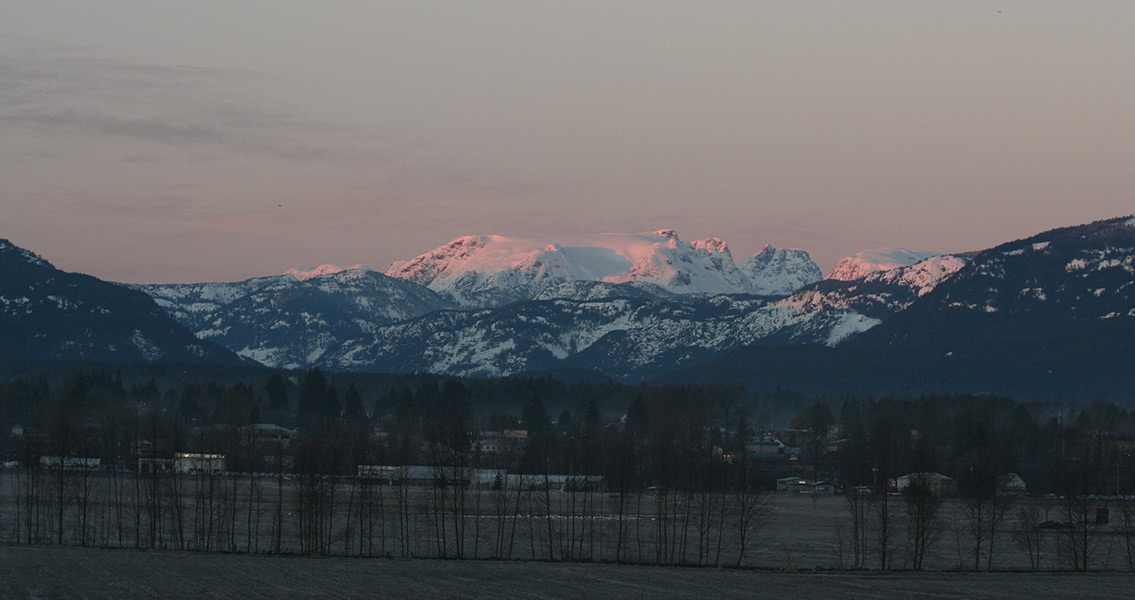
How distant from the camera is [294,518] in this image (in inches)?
4946

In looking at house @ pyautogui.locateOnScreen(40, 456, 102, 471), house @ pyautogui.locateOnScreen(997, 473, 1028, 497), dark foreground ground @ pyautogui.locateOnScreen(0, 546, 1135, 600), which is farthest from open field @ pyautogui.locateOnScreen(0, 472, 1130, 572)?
house @ pyautogui.locateOnScreen(997, 473, 1028, 497)

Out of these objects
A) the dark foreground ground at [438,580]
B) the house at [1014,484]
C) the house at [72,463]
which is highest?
the house at [72,463]

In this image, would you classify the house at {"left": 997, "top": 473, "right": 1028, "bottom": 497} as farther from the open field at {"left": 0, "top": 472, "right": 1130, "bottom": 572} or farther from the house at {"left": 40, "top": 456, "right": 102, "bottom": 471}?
the house at {"left": 40, "top": 456, "right": 102, "bottom": 471}

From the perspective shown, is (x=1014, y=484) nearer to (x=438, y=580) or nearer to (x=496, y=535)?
(x=496, y=535)

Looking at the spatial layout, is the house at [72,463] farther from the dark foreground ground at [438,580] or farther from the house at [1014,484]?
the house at [1014,484]

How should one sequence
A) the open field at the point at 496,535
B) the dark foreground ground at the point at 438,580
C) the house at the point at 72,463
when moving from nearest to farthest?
the dark foreground ground at the point at 438,580
the open field at the point at 496,535
the house at the point at 72,463

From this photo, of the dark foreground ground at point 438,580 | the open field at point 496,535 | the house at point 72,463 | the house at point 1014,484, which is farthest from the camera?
the house at point 1014,484

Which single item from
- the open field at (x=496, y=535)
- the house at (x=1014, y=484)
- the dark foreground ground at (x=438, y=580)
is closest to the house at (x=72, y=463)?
the open field at (x=496, y=535)

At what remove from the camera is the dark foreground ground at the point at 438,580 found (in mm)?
74250

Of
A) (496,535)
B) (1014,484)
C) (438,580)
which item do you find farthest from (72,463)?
(1014,484)

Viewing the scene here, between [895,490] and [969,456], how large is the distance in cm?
2451

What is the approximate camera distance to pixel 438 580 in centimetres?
8144

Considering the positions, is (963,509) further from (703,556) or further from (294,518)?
(294,518)

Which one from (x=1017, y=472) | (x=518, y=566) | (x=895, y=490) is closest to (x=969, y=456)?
(x=1017, y=472)
